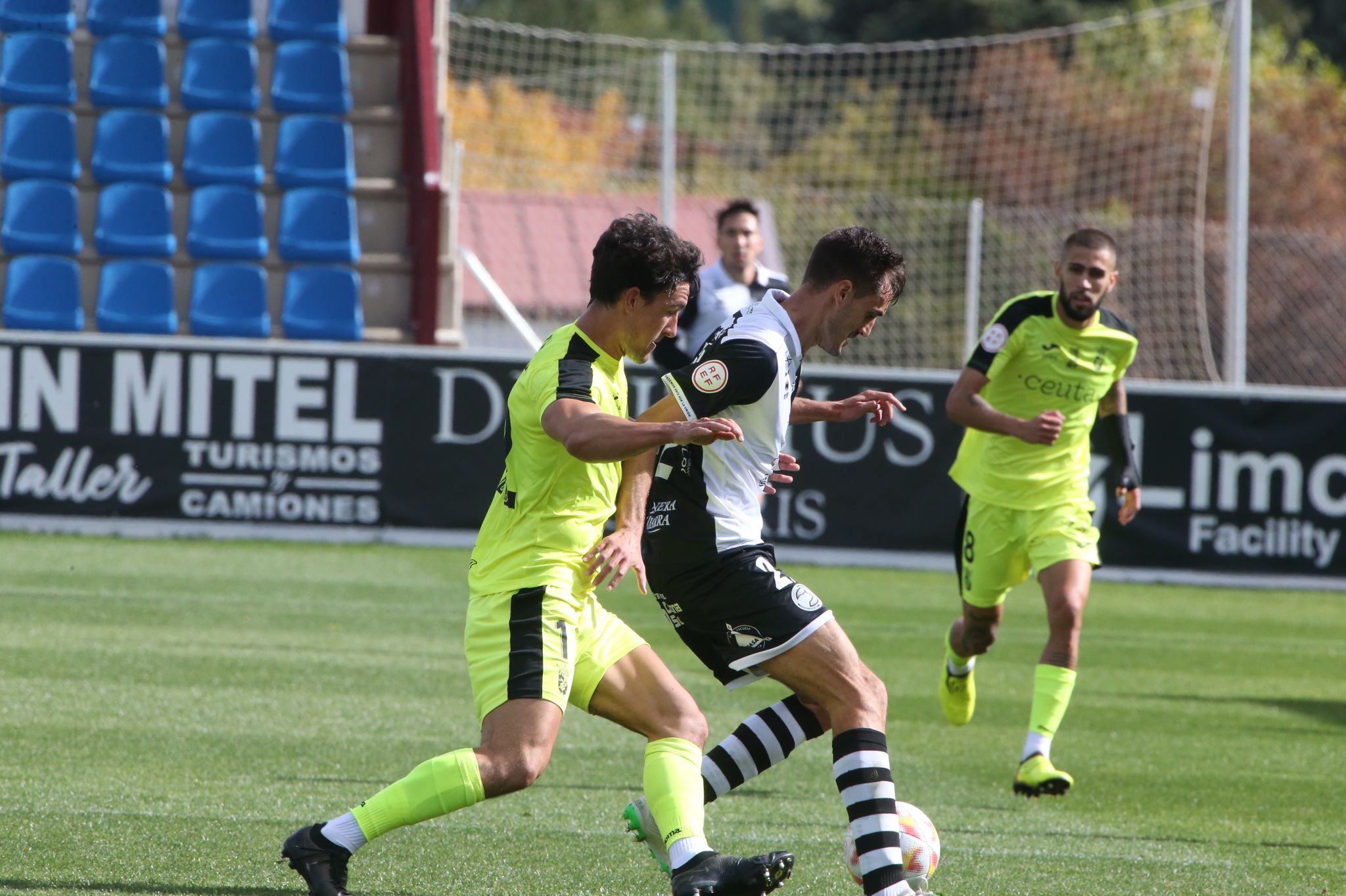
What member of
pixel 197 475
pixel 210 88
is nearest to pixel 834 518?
pixel 197 475

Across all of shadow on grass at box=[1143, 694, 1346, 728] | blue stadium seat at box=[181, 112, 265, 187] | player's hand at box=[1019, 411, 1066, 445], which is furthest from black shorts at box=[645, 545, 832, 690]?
blue stadium seat at box=[181, 112, 265, 187]

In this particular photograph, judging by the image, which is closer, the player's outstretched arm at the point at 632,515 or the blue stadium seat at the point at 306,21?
the player's outstretched arm at the point at 632,515

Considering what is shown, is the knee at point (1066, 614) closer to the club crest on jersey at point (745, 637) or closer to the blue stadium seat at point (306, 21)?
the club crest on jersey at point (745, 637)

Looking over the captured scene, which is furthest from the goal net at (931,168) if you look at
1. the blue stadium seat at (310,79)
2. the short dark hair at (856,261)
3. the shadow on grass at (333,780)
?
the short dark hair at (856,261)

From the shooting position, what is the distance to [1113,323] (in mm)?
7461

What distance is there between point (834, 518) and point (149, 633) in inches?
252

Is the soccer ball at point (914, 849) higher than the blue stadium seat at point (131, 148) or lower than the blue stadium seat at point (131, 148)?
lower

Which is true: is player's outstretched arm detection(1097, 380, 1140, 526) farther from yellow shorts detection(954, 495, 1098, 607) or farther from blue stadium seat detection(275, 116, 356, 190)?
blue stadium seat detection(275, 116, 356, 190)

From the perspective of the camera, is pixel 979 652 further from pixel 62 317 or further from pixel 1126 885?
pixel 62 317

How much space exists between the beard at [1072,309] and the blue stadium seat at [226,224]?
9.76 metres

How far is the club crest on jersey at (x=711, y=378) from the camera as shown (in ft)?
14.3

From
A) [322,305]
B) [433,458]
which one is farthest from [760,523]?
[322,305]

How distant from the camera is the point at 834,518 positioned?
13906mm

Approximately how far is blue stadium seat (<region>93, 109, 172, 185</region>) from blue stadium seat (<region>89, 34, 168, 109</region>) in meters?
0.13
